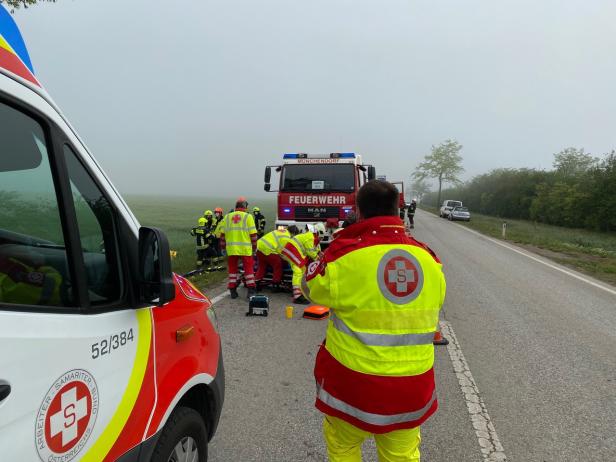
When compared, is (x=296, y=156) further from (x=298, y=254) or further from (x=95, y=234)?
(x=95, y=234)

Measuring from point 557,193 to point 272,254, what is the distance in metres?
32.2

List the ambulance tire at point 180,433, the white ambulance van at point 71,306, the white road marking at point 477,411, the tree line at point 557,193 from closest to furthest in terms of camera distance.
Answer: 1. the white ambulance van at point 71,306
2. the ambulance tire at point 180,433
3. the white road marking at point 477,411
4. the tree line at point 557,193

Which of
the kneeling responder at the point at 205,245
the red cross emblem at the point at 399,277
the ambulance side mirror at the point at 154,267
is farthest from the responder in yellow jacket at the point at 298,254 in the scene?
the ambulance side mirror at the point at 154,267

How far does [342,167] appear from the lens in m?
12.1

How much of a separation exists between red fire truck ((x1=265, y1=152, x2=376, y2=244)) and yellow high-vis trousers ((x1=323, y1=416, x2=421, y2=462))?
385 inches

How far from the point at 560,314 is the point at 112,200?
23.5ft

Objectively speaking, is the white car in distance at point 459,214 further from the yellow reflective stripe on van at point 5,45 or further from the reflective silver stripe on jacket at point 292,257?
the yellow reflective stripe on van at point 5,45

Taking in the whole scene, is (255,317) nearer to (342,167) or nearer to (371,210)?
(371,210)

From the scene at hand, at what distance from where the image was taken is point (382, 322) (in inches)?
72.2

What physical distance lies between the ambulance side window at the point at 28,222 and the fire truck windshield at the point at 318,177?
1066 centimetres

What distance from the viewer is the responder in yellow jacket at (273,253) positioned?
7.55 meters

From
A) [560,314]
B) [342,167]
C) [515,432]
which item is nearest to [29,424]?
[515,432]

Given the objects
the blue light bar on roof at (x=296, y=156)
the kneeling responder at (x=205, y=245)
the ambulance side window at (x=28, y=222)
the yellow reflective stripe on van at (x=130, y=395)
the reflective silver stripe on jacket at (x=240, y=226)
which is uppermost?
the blue light bar on roof at (x=296, y=156)

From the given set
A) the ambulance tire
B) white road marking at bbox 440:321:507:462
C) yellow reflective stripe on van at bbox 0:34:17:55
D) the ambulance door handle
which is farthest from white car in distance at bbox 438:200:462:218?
the ambulance door handle
